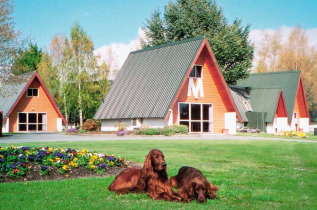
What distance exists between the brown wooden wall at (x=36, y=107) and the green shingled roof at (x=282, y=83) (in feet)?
71.6

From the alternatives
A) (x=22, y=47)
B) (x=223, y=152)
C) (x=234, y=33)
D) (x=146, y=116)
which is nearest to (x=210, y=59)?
(x=146, y=116)

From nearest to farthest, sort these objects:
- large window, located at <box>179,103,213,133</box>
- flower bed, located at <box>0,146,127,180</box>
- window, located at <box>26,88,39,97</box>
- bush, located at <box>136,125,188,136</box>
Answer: flower bed, located at <box>0,146,127,180</box> < bush, located at <box>136,125,188,136</box> < large window, located at <box>179,103,213,133</box> < window, located at <box>26,88,39,97</box>

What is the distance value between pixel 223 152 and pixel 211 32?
28705mm

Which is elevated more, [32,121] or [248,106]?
[248,106]

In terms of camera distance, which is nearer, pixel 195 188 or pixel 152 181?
pixel 195 188

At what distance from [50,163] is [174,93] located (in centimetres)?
1824

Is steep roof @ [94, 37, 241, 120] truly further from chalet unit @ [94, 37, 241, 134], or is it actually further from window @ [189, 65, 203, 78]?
window @ [189, 65, 203, 78]

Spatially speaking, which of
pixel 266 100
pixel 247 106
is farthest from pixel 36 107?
pixel 266 100

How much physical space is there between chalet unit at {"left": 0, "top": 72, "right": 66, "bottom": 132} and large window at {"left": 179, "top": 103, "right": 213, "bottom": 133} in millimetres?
16943

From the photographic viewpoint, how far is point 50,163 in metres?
9.20

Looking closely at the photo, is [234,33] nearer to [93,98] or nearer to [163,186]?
[93,98]

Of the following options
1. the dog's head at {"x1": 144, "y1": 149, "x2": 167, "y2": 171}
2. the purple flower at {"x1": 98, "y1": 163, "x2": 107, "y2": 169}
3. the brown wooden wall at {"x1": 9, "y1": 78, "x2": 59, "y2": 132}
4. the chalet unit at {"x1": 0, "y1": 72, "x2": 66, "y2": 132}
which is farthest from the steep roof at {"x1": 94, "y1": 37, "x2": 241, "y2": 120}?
the dog's head at {"x1": 144, "y1": 149, "x2": 167, "y2": 171}

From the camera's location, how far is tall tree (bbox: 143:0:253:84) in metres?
40.5

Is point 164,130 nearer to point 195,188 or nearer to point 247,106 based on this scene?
point 247,106
